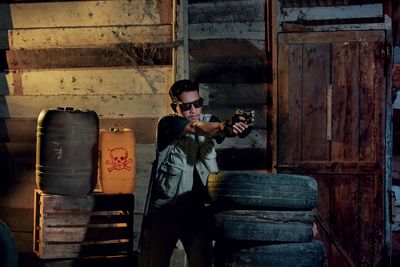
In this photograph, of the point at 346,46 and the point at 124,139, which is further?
the point at 346,46

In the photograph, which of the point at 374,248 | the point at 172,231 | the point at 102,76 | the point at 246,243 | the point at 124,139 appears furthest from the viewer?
the point at 102,76

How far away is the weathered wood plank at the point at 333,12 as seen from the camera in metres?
6.07

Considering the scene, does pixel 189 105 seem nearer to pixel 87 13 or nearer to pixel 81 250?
pixel 81 250

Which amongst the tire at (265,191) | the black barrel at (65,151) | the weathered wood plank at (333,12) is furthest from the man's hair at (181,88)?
the weathered wood plank at (333,12)

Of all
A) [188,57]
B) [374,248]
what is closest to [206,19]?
[188,57]

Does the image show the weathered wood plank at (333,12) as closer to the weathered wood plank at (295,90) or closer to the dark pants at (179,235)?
the weathered wood plank at (295,90)

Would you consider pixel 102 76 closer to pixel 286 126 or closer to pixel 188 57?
pixel 188 57

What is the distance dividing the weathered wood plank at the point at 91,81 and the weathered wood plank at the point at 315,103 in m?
1.68

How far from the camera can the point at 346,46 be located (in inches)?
238

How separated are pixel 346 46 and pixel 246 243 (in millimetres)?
Result: 3062

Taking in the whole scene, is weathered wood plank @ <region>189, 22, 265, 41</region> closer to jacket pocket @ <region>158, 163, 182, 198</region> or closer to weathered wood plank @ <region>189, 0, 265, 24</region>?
weathered wood plank @ <region>189, 0, 265, 24</region>

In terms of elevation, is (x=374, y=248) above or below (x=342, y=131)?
below

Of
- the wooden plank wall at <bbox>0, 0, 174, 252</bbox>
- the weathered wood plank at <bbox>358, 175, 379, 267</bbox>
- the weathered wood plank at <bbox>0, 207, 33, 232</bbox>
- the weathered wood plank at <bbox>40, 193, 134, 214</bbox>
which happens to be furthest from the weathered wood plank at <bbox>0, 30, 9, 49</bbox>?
the weathered wood plank at <bbox>358, 175, 379, 267</bbox>

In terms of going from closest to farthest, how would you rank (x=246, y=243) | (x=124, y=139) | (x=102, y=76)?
(x=246, y=243) → (x=124, y=139) → (x=102, y=76)
